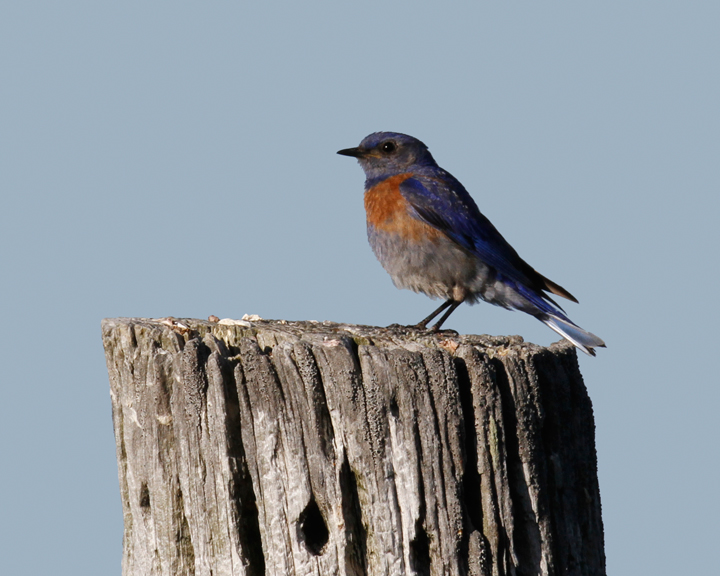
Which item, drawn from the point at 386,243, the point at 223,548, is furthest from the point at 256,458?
the point at 386,243

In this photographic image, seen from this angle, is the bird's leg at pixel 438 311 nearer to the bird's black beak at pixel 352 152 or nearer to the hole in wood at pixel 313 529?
the bird's black beak at pixel 352 152

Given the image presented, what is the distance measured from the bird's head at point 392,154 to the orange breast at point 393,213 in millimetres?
251

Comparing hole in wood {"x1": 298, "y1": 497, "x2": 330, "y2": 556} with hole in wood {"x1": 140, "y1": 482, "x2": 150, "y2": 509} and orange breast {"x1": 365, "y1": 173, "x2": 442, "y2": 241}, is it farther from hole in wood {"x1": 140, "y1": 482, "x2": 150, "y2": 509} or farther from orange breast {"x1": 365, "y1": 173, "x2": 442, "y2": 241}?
orange breast {"x1": 365, "y1": 173, "x2": 442, "y2": 241}

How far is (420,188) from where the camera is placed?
691 centimetres

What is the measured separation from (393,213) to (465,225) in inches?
23.0

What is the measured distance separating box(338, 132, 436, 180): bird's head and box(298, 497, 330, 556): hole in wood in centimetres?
414

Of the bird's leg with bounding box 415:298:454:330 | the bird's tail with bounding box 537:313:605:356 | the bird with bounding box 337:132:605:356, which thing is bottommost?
the bird's tail with bounding box 537:313:605:356

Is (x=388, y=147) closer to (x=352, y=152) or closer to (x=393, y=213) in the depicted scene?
(x=352, y=152)

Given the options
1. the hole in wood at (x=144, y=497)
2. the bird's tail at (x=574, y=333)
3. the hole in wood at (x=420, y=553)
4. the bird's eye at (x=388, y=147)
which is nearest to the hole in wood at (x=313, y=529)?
the hole in wood at (x=420, y=553)

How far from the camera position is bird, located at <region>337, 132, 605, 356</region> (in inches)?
261

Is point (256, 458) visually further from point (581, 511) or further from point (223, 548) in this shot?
point (581, 511)

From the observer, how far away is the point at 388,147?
24.4ft

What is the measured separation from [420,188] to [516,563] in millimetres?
3768

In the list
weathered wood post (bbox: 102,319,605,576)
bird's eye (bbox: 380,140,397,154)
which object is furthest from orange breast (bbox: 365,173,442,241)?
weathered wood post (bbox: 102,319,605,576)
